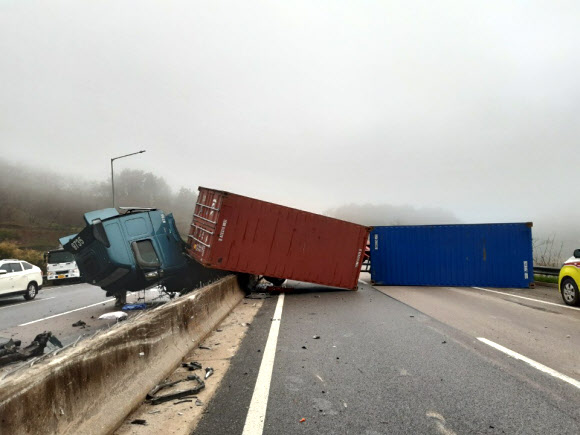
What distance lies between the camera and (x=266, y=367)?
5.11 m

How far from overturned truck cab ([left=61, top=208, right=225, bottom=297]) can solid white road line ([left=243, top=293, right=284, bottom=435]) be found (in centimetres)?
556

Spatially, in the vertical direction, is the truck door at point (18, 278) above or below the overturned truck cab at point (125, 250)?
below

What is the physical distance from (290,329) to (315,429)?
433 cm

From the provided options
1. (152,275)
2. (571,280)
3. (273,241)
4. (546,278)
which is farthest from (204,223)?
(546,278)

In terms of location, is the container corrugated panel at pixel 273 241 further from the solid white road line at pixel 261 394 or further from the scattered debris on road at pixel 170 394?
the scattered debris on road at pixel 170 394

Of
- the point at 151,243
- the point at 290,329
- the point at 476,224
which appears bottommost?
the point at 290,329

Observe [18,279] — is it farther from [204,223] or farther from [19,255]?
[19,255]

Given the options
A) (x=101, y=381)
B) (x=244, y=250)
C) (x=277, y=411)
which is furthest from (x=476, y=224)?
(x=101, y=381)

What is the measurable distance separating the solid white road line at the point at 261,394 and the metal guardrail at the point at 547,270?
15.6 metres

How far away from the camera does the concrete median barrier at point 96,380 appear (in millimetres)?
2377

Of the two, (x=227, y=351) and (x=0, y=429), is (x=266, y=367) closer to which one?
(x=227, y=351)

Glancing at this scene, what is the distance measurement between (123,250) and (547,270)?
17.6 metres

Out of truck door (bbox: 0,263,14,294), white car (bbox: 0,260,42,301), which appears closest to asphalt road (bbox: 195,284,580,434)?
truck door (bbox: 0,263,14,294)

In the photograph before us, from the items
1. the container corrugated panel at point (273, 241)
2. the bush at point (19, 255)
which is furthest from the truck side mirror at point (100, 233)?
the bush at point (19, 255)
